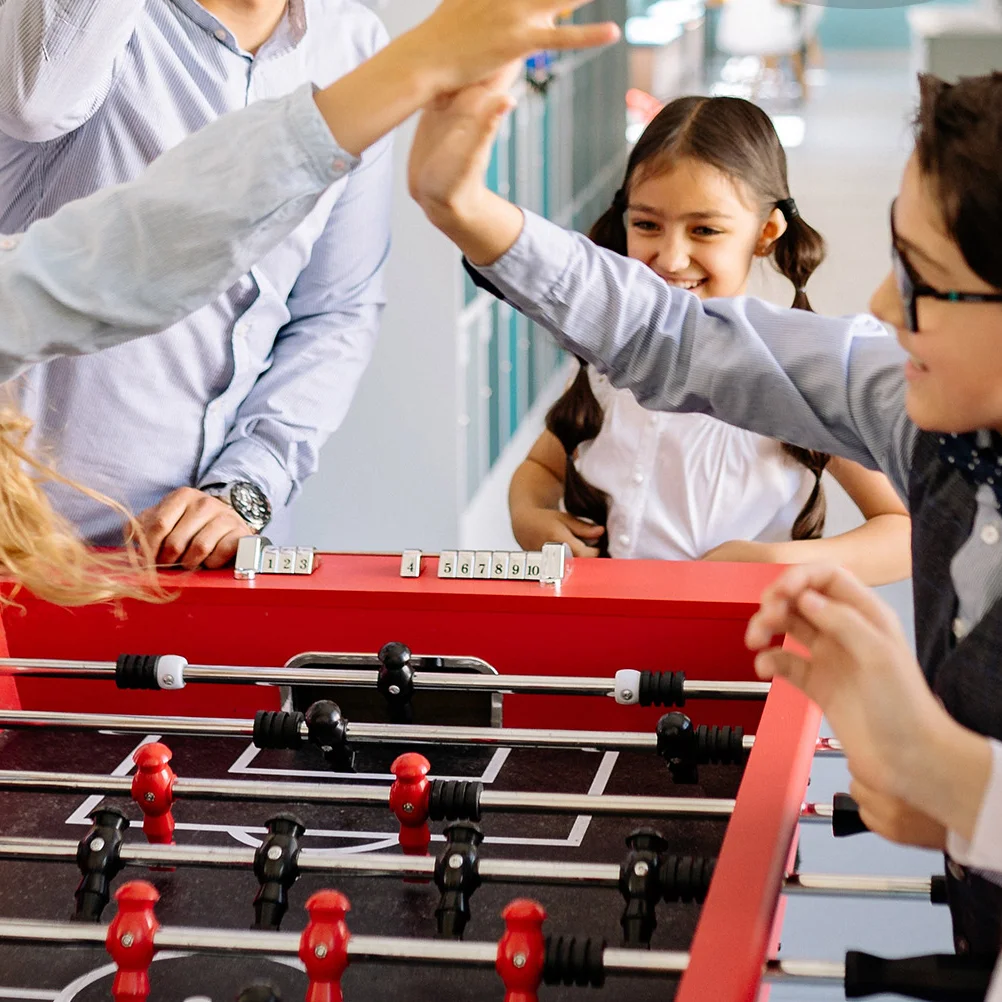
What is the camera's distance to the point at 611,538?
7.01 ft

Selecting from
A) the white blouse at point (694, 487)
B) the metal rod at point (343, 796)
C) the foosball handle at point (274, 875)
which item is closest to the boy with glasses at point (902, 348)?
the metal rod at point (343, 796)

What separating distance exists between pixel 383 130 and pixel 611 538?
1234 millimetres

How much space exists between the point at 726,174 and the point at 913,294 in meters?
1.16

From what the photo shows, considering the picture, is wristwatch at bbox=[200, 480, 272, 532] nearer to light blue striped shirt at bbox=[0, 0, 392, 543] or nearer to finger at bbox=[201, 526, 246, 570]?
light blue striped shirt at bbox=[0, 0, 392, 543]

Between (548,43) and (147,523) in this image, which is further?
(147,523)

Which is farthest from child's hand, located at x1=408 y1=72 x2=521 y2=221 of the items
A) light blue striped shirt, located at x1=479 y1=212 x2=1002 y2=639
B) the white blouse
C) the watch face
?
the white blouse

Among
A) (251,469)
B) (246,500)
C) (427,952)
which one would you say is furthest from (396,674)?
(251,469)

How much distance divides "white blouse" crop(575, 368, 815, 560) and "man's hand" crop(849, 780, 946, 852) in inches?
43.7

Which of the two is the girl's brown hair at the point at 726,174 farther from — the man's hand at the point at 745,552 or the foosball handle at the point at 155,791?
the foosball handle at the point at 155,791

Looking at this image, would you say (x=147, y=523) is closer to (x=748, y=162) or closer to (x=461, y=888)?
(x=461, y=888)

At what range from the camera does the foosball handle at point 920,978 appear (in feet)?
2.96

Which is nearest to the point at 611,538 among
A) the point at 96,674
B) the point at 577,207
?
the point at 96,674

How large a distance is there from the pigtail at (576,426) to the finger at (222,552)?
719mm

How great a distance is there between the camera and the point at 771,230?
84.4 inches
